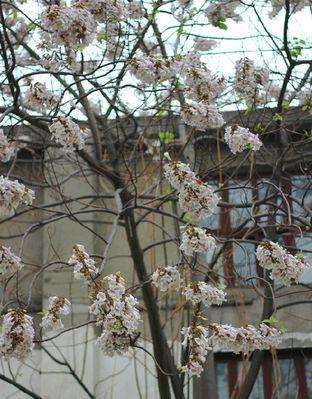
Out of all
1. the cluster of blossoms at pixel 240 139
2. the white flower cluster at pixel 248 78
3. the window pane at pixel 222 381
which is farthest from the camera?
the window pane at pixel 222 381

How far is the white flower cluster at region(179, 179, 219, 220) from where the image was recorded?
Result: 6.21m

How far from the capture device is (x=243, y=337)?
6398mm

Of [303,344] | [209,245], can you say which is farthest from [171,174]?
[303,344]

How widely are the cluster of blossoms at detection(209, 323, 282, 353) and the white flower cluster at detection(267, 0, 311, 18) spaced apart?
3718 mm

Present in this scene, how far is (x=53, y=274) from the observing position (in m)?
10.8

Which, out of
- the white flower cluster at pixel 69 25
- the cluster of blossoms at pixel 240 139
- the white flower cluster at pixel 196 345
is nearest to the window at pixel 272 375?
the white flower cluster at pixel 196 345

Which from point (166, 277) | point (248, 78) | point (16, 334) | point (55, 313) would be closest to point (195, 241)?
point (166, 277)

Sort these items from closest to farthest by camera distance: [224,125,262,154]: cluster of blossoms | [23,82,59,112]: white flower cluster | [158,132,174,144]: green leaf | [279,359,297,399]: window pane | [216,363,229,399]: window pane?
[224,125,262,154]: cluster of blossoms, [23,82,59,112]: white flower cluster, [158,132,174,144]: green leaf, [279,359,297,399]: window pane, [216,363,229,399]: window pane

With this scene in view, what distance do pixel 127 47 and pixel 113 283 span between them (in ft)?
12.0

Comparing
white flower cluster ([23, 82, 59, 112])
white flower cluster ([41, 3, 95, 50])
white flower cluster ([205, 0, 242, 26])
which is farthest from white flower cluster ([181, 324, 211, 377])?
white flower cluster ([205, 0, 242, 26])

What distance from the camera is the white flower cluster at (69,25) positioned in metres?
6.29

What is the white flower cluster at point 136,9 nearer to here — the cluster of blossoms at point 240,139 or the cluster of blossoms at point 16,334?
the cluster of blossoms at point 240,139

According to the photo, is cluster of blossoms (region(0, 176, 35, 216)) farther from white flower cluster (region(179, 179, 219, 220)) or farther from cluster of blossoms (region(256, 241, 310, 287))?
cluster of blossoms (region(256, 241, 310, 287))

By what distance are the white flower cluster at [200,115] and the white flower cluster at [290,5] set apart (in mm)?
2709
